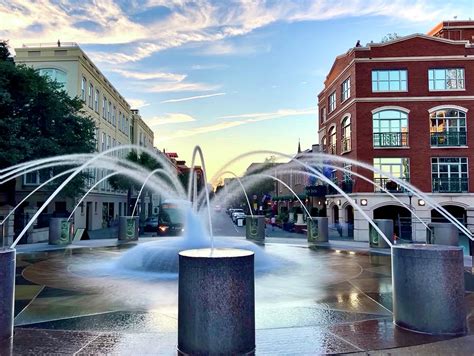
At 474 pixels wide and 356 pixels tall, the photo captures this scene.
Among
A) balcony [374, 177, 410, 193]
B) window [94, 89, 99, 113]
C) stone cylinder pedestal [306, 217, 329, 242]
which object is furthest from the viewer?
window [94, 89, 99, 113]

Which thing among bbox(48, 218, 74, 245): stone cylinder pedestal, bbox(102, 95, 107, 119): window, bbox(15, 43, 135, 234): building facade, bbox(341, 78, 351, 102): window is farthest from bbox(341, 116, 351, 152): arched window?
bbox(102, 95, 107, 119): window

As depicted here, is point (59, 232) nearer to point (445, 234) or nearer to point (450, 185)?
point (445, 234)

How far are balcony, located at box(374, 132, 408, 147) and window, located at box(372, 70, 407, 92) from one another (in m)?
4.08

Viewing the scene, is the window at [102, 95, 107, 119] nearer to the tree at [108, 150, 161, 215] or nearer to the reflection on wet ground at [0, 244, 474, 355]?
the tree at [108, 150, 161, 215]

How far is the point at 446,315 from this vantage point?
20.1ft

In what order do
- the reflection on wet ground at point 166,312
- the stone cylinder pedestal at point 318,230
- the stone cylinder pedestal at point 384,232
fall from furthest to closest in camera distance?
the stone cylinder pedestal at point 318,230 < the stone cylinder pedestal at point 384,232 < the reflection on wet ground at point 166,312

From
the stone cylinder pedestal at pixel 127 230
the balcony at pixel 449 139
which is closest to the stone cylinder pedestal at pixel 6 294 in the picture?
the stone cylinder pedestal at pixel 127 230

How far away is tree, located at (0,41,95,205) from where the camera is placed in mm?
24922

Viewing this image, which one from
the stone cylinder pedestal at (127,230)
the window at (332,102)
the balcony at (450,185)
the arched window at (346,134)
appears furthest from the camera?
the window at (332,102)

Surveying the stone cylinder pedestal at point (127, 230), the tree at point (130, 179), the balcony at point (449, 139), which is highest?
the balcony at point (449, 139)

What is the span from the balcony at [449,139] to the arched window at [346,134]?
24.3 feet

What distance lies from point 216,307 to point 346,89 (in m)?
36.8

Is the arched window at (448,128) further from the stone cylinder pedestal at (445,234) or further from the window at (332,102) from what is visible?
the stone cylinder pedestal at (445,234)

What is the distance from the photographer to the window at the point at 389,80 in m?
35.4
